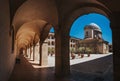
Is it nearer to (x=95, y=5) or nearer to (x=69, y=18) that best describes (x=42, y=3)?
(x=69, y=18)

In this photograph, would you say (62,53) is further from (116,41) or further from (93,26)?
(93,26)

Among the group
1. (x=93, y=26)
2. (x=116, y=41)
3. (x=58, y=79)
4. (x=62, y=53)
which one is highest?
(x=93, y=26)

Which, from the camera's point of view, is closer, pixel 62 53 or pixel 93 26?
pixel 62 53

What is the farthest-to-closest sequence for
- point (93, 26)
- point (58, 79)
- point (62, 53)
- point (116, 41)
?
point (93, 26)
point (62, 53)
point (58, 79)
point (116, 41)

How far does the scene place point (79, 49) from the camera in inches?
1934

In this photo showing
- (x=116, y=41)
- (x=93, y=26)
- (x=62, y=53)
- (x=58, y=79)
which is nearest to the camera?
(x=116, y=41)

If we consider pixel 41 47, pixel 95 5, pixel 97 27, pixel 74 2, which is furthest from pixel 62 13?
pixel 97 27

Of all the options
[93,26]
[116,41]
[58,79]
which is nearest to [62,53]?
[58,79]

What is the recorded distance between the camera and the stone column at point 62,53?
9844 mm

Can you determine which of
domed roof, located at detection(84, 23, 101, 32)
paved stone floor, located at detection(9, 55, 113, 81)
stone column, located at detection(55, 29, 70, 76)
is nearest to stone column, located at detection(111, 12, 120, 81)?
paved stone floor, located at detection(9, 55, 113, 81)

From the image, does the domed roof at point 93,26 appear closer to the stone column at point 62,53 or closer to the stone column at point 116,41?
the stone column at point 62,53

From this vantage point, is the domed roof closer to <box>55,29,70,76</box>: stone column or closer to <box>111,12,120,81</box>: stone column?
<box>55,29,70,76</box>: stone column

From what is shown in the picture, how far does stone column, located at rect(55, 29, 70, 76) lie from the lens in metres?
9.84

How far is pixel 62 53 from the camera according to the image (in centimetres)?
988
